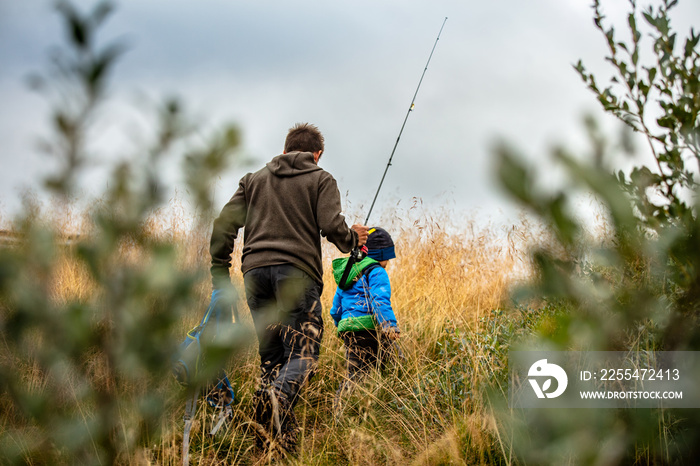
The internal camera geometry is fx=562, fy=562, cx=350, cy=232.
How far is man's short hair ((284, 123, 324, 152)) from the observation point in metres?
3.56

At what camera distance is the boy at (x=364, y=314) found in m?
3.42

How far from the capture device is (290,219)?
3.31 metres

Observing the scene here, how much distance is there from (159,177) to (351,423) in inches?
99.7

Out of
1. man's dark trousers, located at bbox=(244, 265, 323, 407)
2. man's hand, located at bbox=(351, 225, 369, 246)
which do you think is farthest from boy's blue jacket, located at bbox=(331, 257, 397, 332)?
man's dark trousers, located at bbox=(244, 265, 323, 407)

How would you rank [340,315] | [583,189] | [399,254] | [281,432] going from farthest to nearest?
[399,254] < [340,315] < [281,432] < [583,189]

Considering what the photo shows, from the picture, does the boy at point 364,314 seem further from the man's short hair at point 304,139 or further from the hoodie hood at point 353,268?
the man's short hair at point 304,139

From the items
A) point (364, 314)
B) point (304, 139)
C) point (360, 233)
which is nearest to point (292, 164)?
point (304, 139)

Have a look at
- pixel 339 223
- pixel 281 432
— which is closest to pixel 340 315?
pixel 339 223

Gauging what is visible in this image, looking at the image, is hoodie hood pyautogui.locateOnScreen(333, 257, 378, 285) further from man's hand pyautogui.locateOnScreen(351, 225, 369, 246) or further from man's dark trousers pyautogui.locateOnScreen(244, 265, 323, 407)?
man's dark trousers pyautogui.locateOnScreen(244, 265, 323, 407)

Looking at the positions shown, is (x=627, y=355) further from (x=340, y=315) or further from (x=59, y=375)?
(x=59, y=375)

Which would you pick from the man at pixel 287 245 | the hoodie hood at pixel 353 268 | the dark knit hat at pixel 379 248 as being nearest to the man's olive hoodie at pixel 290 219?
the man at pixel 287 245

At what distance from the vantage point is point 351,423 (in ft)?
9.73

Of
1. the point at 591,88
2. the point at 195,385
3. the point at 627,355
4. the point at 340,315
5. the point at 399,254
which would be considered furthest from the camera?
the point at 399,254

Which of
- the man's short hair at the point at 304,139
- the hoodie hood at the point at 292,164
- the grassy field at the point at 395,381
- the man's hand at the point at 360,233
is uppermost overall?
the man's short hair at the point at 304,139
